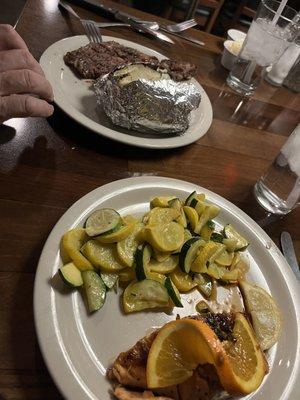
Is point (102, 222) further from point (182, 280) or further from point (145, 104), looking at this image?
point (145, 104)

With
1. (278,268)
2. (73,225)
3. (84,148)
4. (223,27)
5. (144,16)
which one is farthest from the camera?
(223,27)

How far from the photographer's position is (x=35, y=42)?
143cm

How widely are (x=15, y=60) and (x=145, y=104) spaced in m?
0.39

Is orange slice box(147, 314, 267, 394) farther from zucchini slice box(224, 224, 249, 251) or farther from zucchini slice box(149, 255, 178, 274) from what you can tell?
zucchini slice box(224, 224, 249, 251)

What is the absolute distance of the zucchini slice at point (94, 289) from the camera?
74 cm

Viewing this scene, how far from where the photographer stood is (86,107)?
1.24 metres

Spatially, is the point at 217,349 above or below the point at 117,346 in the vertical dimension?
above

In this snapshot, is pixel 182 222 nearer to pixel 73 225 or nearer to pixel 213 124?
pixel 73 225

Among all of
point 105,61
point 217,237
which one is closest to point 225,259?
point 217,237

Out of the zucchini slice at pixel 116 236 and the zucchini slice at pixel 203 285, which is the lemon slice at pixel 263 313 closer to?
the zucchini slice at pixel 203 285

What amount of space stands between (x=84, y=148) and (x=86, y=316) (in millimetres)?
542

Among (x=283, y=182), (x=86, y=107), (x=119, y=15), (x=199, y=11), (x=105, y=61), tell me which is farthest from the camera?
(x=199, y=11)

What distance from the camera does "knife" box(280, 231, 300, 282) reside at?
1002 mm

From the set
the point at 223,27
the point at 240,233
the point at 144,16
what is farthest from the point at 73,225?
the point at 223,27
